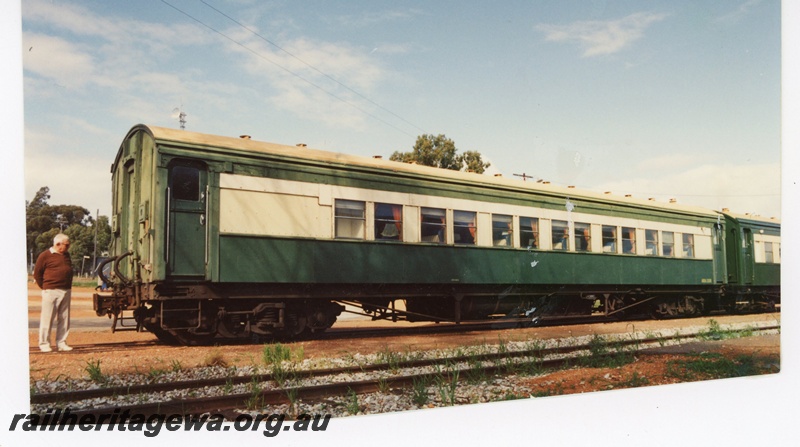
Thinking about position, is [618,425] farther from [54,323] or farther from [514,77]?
[54,323]

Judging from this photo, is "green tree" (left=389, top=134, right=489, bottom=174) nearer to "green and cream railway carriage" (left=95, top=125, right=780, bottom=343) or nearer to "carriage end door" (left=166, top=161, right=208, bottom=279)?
"green and cream railway carriage" (left=95, top=125, right=780, bottom=343)

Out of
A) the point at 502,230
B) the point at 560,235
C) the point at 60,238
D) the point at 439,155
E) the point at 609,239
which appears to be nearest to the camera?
the point at 60,238

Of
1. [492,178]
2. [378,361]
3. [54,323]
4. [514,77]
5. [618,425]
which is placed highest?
[514,77]

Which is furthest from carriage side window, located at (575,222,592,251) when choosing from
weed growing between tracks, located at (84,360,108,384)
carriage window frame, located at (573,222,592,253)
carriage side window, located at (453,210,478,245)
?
weed growing between tracks, located at (84,360,108,384)

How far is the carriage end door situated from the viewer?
267 inches

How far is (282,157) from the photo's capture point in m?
7.09

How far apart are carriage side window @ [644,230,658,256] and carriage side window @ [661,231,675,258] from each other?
220 millimetres

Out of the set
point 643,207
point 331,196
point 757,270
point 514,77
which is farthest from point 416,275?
point 757,270

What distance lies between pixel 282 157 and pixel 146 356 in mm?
2618

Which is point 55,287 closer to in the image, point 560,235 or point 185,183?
point 185,183

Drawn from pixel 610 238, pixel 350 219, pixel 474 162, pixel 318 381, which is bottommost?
pixel 318 381

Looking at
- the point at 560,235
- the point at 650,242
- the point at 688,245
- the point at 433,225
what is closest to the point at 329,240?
the point at 433,225

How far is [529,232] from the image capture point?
8883mm

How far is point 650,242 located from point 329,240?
6095mm
